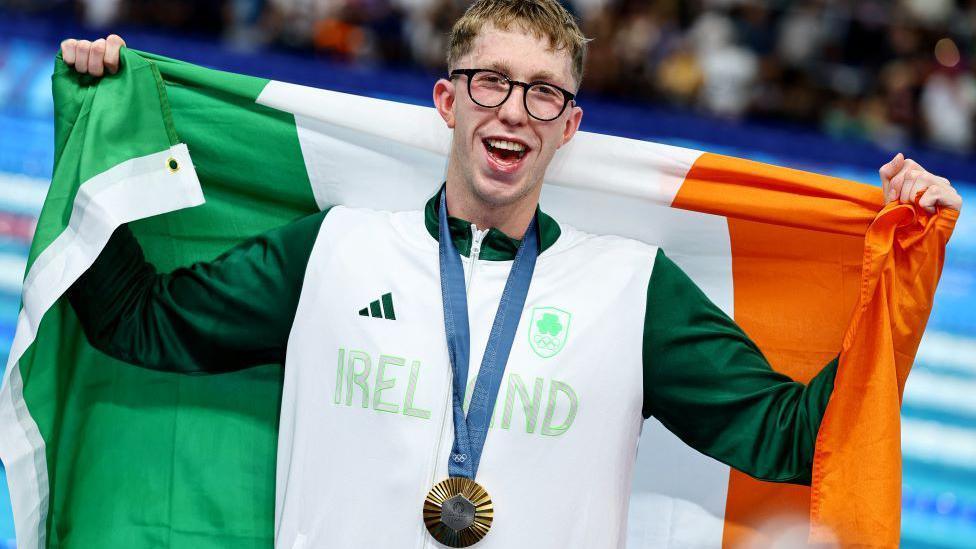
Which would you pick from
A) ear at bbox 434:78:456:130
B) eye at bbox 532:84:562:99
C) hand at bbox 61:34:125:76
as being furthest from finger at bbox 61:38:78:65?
eye at bbox 532:84:562:99

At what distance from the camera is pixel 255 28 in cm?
873

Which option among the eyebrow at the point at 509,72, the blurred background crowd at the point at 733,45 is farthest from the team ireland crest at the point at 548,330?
the blurred background crowd at the point at 733,45

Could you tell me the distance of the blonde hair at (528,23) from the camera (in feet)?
8.38

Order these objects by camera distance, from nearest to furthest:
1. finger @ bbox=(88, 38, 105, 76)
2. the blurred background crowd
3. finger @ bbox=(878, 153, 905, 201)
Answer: finger @ bbox=(878, 153, 905, 201) < finger @ bbox=(88, 38, 105, 76) < the blurred background crowd

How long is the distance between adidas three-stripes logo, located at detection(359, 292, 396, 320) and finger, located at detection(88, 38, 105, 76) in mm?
870

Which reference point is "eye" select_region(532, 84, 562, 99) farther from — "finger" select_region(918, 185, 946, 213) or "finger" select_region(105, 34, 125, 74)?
"finger" select_region(105, 34, 125, 74)

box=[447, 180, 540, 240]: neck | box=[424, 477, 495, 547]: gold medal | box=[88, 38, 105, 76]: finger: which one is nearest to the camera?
box=[424, 477, 495, 547]: gold medal

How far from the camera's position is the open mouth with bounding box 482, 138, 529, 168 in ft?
8.32

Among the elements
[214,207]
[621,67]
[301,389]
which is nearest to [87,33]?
[621,67]

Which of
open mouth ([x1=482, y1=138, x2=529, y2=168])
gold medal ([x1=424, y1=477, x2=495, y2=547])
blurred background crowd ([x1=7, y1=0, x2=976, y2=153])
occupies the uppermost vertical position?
blurred background crowd ([x1=7, y1=0, x2=976, y2=153])

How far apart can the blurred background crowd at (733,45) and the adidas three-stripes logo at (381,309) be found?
5705 millimetres

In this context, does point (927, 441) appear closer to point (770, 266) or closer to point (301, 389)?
point (770, 266)

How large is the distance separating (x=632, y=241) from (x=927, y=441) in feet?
10.4

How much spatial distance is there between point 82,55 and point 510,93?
1032 mm
